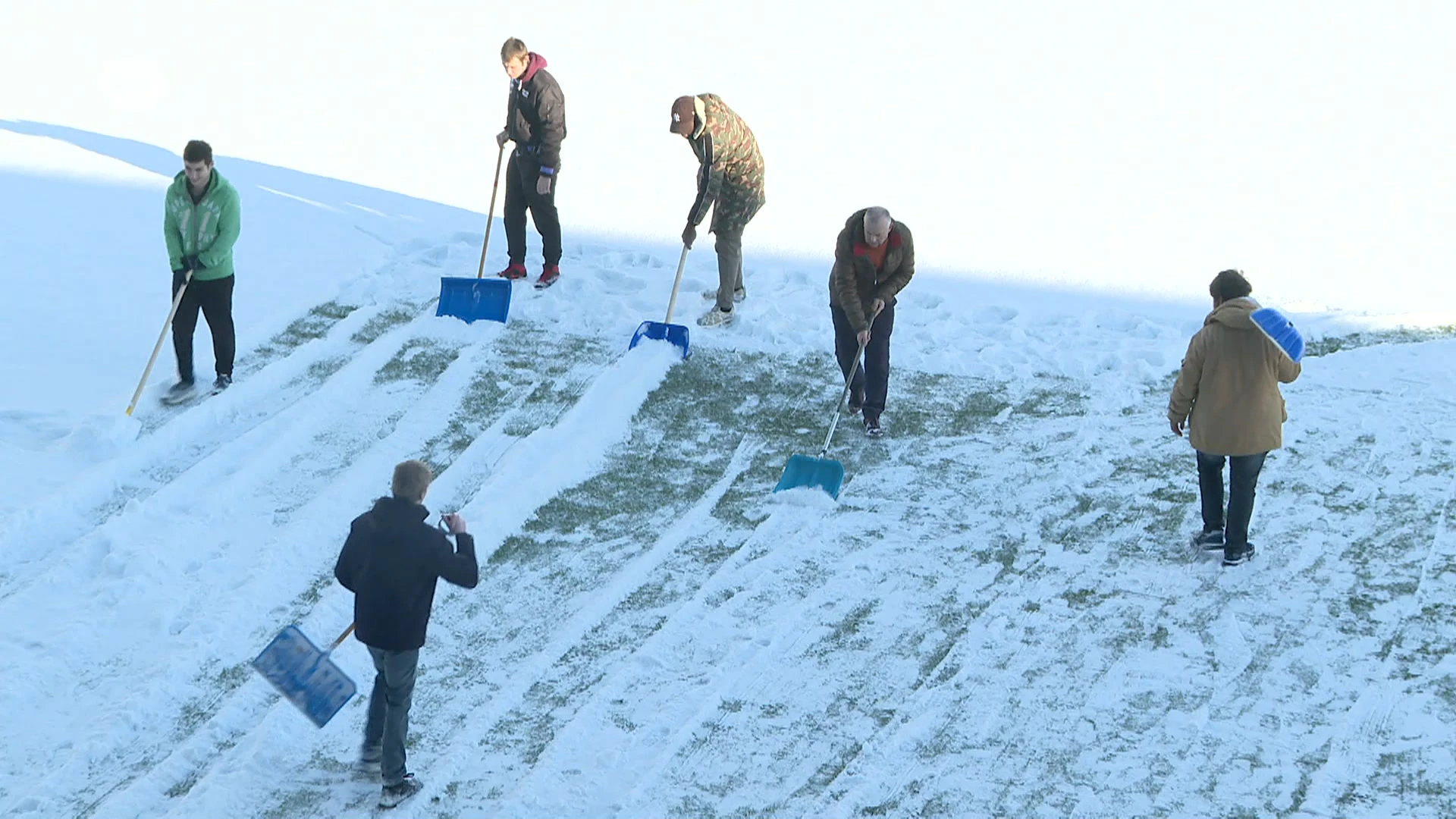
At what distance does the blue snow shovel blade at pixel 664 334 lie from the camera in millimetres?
9469

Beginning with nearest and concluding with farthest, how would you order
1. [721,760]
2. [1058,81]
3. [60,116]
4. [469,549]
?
[469,549] < [721,760] < [60,116] < [1058,81]

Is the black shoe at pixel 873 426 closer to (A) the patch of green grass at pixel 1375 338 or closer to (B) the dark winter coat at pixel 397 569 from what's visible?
(A) the patch of green grass at pixel 1375 338

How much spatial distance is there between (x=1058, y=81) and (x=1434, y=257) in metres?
6.23

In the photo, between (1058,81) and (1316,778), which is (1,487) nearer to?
(1316,778)

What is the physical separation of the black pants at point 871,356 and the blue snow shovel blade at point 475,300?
2504 millimetres

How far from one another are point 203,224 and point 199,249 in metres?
0.14

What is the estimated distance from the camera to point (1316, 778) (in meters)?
5.38

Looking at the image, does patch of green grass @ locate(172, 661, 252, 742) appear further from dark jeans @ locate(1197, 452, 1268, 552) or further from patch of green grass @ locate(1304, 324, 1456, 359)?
patch of green grass @ locate(1304, 324, 1456, 359)

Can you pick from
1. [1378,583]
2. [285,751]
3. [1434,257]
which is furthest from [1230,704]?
[1434,257]

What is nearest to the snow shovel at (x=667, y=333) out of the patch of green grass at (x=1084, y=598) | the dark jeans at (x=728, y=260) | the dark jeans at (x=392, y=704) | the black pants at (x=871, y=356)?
the dark jeans at (x=728, y=260)

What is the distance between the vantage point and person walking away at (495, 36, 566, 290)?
31.5 feet

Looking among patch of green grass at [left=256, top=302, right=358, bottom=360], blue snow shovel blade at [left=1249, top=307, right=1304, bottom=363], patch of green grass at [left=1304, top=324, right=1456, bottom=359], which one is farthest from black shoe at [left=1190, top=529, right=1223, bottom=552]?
patch of green grass at [left=256, top=302, right=358, bottom=360]

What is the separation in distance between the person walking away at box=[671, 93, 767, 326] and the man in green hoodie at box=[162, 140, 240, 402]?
2.73 m

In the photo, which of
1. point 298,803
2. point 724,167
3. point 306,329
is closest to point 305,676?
point 298,803
